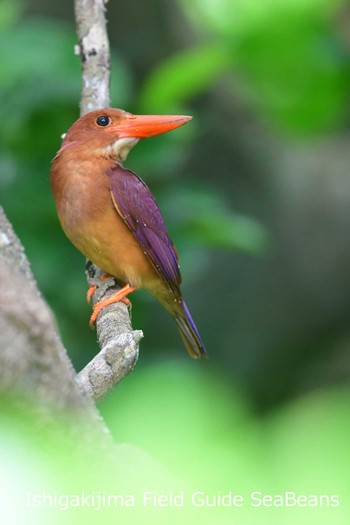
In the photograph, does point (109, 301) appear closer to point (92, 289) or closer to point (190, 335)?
point (92, 289)

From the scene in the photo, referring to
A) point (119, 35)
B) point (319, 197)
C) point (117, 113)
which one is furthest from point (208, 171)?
point (117, 113)

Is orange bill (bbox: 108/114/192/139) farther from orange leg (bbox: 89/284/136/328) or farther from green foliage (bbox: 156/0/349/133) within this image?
orange leg (bbox: 89/284/136/328)

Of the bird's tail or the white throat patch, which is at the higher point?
the white throat patch

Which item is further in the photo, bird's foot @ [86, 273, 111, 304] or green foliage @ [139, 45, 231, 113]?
green foliage @ [139, 45, 231, 113]

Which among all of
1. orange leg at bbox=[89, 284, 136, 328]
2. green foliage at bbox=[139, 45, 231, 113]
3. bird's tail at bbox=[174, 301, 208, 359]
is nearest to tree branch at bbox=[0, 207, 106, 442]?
orange leg at bbox=[89, 284, 136, 328]

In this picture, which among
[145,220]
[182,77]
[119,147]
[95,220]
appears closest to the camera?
[95,220]

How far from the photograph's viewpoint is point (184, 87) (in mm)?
4152

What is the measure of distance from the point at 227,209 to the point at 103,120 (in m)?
2.55

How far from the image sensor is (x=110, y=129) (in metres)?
3.18

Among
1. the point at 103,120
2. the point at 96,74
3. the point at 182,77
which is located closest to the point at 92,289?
the point at 103,120

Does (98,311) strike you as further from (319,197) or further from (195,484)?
(319,197)

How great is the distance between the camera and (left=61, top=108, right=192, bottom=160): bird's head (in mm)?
3154

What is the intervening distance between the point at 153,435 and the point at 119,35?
612cm

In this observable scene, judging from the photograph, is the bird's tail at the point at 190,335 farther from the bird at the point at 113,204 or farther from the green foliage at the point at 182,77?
the green foliage at the point at 182,77
